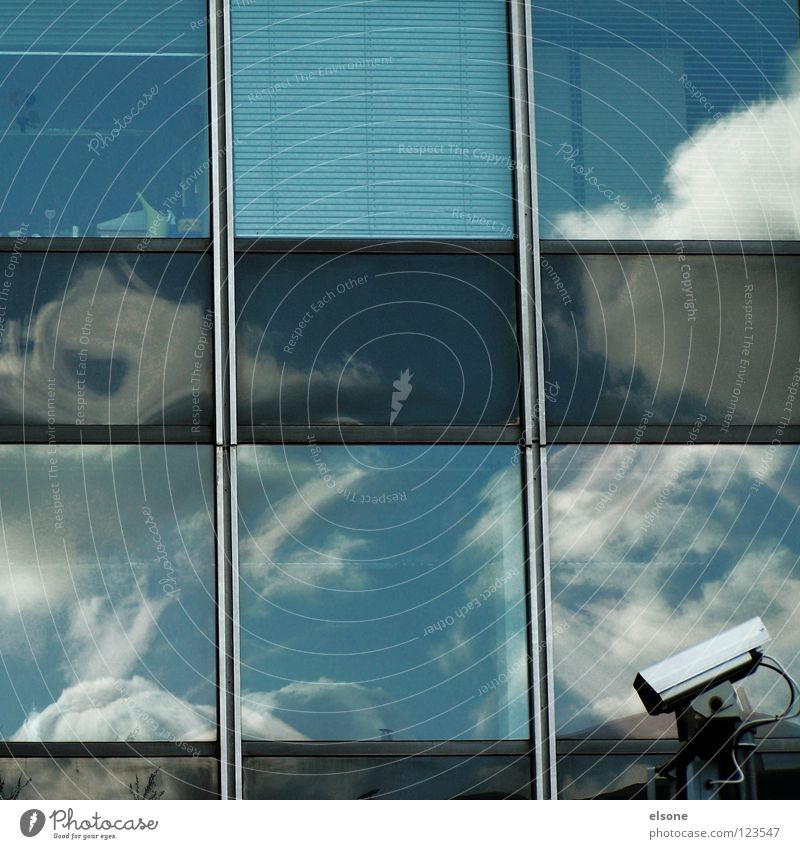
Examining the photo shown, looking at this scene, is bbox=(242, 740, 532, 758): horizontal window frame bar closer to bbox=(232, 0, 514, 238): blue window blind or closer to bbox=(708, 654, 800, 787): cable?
bbox=(708, 654, 800, 787): cable

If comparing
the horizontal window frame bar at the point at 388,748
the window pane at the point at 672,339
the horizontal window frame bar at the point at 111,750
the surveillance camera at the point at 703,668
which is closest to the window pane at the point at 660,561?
the surveillance camera at the point at 703,668

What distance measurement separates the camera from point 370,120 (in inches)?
385

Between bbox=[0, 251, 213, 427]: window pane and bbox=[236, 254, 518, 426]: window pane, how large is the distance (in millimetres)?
325

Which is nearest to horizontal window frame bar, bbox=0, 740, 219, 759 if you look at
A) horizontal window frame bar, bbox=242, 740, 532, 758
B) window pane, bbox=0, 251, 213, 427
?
horizontal window frame bar, bbox=242, 740, 532, 758

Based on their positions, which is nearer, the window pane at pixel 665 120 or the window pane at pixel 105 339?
the window pane at pixel 105 339

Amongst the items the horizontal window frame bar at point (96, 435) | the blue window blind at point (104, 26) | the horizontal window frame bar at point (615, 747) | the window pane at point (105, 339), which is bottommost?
the horizontal window frame bar at point (615, 747)

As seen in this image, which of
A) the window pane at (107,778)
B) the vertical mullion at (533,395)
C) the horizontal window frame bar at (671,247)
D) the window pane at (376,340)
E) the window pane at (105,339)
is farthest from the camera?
the horizontal window frame bar at (671,247)

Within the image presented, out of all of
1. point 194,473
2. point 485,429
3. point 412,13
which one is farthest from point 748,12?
point 194,473

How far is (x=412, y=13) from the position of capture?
9898mm

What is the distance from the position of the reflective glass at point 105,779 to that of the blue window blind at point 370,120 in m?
3.29

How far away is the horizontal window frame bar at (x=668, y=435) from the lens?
9.55 m

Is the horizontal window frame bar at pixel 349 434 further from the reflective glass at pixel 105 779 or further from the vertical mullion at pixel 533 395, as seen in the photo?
the reflective glass at pixel 105 779
